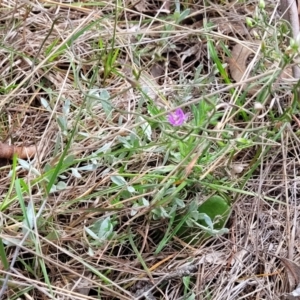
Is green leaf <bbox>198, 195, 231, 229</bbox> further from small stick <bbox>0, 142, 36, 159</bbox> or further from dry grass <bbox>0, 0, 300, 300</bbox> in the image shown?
small stick <bbox>0, 142, 36, 159</bbox>

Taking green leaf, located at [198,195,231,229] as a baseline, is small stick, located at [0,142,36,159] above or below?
above

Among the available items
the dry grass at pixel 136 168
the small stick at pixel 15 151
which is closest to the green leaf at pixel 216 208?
the dry grass at pixel 136 168

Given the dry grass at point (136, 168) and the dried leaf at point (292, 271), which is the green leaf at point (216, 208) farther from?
the dried leaf at point (292, 271)

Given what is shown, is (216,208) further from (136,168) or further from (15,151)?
(15,151)

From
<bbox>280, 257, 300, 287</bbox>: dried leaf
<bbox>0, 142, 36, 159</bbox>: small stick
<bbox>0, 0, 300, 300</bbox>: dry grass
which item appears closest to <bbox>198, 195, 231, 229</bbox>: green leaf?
<bbox>0, 0, 300, 300</bbox>: dry grass

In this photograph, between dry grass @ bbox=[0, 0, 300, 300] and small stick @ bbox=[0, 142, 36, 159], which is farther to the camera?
small stick @ bbox=[0, 142, 36, 159]
